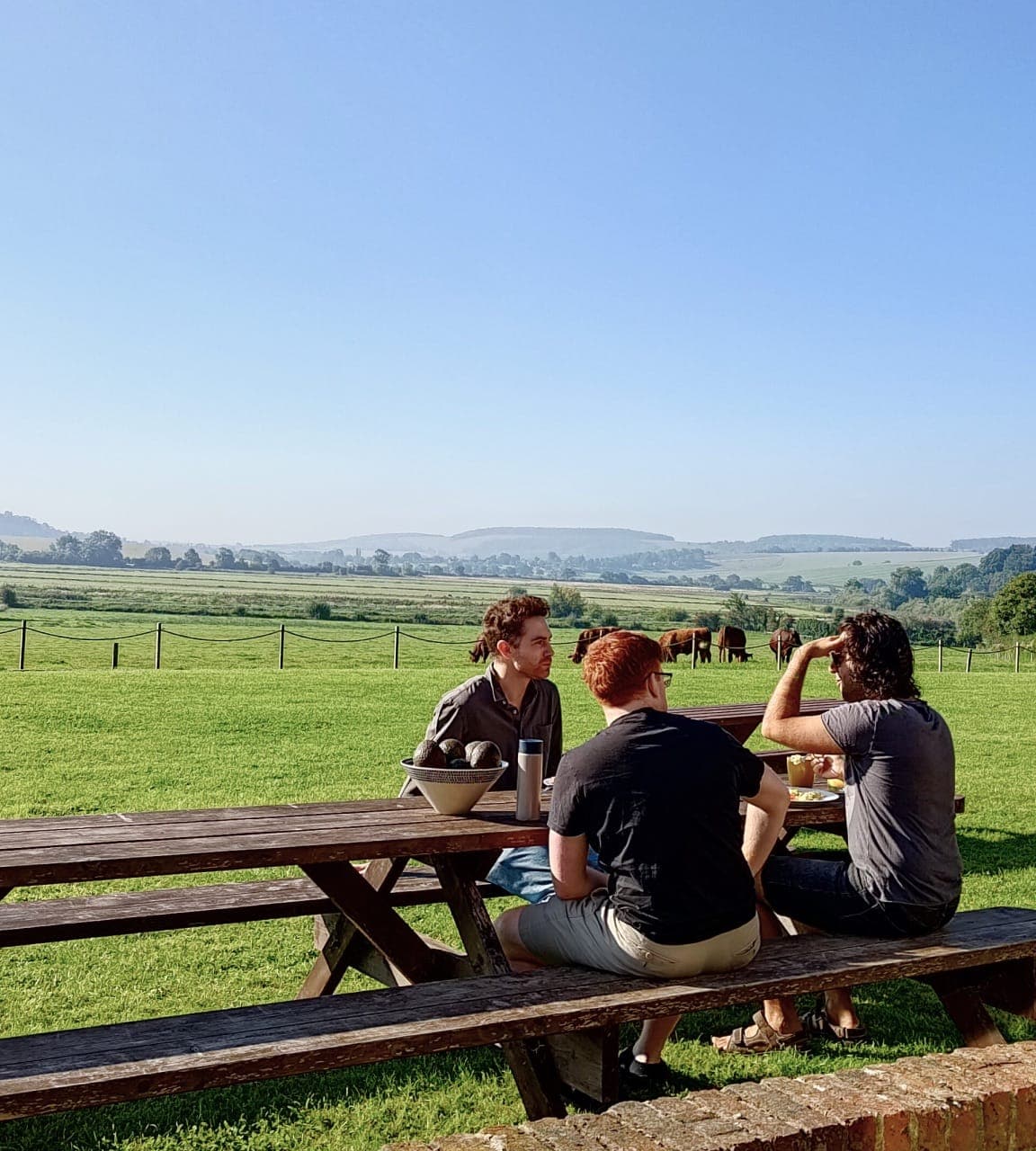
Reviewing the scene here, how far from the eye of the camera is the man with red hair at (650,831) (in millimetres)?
3627

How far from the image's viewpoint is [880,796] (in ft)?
13.6

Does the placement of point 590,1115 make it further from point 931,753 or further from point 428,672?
point 428,672

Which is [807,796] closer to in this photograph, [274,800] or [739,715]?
[739,715]

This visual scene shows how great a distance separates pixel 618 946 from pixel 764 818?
715 millimetres

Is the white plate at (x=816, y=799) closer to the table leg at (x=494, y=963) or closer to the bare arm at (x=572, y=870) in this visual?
the bare arm at (x=572, y=870)

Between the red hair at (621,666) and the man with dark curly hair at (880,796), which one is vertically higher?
the red hair at (621,666)

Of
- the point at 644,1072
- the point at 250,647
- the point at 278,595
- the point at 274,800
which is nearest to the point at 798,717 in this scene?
the point at 644,1072

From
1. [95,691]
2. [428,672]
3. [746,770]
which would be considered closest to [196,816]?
[746,770]

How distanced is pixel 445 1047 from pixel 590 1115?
78 centimetres

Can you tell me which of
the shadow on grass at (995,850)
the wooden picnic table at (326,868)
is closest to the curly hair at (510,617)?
the wooden picnic table at (326,868)

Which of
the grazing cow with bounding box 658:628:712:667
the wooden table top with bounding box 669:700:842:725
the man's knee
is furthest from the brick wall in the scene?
the grazing cow with bounding box 658:628:712:667

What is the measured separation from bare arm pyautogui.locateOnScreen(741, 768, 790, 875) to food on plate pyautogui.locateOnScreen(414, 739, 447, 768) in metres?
1.06

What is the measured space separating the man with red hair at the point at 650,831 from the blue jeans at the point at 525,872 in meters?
0.74

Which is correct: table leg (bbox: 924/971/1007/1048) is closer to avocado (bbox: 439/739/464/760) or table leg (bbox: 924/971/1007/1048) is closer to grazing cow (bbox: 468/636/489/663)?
avocado (bbox: 439/739/464/760)
